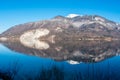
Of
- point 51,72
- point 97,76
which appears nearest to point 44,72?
point 51,72

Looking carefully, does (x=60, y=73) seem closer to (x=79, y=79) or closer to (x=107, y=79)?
(x=79, y=79)

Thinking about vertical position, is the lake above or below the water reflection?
above

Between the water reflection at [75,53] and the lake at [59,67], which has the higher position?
the lake at [59,67]

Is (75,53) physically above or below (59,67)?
below

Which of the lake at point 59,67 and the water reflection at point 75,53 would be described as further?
the water reflection at point 75,53

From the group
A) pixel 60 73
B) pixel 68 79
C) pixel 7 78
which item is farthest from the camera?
pixel 68 79

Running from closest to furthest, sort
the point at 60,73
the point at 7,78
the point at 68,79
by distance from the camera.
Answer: the point at 7,78, the point at 60,73, the point at 68,79

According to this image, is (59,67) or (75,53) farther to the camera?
(75,53)

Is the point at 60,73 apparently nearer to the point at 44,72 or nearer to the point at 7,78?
the point at 44,72

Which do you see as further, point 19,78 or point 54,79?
point 19,78

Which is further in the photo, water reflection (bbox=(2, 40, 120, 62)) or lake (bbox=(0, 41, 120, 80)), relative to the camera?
water reflection (bbox=(2, 40, 120, 62))
